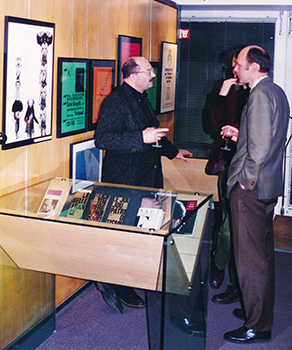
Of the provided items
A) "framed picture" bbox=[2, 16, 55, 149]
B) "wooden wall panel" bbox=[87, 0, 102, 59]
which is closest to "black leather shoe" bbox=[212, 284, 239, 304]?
"framed picture" bbox=[2, 16, 55, 149]

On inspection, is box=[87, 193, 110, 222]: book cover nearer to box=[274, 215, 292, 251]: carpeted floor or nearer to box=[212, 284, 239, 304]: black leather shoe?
box=[212, 284, 239, 304]: black leather shoe

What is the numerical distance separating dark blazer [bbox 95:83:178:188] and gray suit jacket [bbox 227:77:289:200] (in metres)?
0.74

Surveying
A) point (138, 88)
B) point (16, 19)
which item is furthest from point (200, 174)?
point (16, 19)

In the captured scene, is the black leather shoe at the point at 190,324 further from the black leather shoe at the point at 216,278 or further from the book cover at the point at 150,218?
the black leather shoe at the point at 216,278

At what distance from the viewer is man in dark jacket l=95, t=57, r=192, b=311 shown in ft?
11.8

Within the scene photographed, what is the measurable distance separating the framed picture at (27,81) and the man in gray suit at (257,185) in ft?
4.25

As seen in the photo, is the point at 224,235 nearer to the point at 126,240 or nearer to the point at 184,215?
the point at 184,215

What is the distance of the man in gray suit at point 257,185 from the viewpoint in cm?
308

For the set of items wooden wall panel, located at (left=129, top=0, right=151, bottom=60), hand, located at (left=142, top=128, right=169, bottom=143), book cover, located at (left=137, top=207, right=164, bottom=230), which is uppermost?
wooden wall panel, located at (left=129, top=0, right=151, bottom=60)

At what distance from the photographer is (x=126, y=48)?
4582mm

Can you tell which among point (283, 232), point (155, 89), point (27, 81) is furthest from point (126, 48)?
point (283, 232)

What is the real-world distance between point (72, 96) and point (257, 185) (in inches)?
58.9

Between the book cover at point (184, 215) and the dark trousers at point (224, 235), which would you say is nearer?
the book cover at point (184, 215)

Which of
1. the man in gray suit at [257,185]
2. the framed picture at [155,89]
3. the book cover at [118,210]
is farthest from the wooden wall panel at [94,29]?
the framed picture at [155,89]
